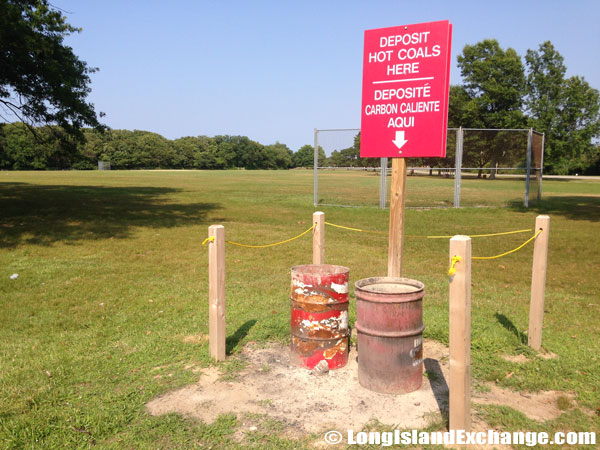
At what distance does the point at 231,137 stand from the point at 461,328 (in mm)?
150588

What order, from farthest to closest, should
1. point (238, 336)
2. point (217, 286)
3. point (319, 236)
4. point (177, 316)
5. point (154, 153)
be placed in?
point (154, 153) < point (177, 316) < point (319, 236) < point (238, 336) < point (217, 286)

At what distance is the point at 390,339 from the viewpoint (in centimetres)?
389

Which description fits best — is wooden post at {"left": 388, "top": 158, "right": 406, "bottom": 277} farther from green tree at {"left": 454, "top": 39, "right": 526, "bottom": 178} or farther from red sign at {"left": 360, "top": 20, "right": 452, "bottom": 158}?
green tree at {"left": 454, "top": 39, "right": 526, "bottom": 178}

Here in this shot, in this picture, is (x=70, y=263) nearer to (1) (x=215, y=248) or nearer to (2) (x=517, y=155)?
(1) (x=215, y=248)

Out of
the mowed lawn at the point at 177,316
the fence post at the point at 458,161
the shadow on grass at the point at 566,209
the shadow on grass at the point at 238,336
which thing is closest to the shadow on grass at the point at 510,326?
the mowed lawn at the point at 177,316

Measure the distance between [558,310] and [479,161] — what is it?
15.1 m

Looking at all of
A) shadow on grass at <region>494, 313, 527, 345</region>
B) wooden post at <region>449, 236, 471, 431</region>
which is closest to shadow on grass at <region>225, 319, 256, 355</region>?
wooden post at <region>449, 236, 471, 431</region>

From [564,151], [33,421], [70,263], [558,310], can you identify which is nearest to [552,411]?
[558,310]

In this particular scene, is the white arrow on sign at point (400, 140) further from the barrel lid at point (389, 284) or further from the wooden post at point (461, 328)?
the wooden post at point (461, 328)

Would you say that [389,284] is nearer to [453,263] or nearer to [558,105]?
[453,263]

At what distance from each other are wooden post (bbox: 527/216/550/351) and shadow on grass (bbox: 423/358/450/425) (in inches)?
44.6

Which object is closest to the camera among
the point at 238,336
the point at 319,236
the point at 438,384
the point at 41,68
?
the point at 438,384

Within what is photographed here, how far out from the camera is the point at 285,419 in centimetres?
362

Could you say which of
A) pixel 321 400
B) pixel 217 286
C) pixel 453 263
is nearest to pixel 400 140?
pixel 453 263
